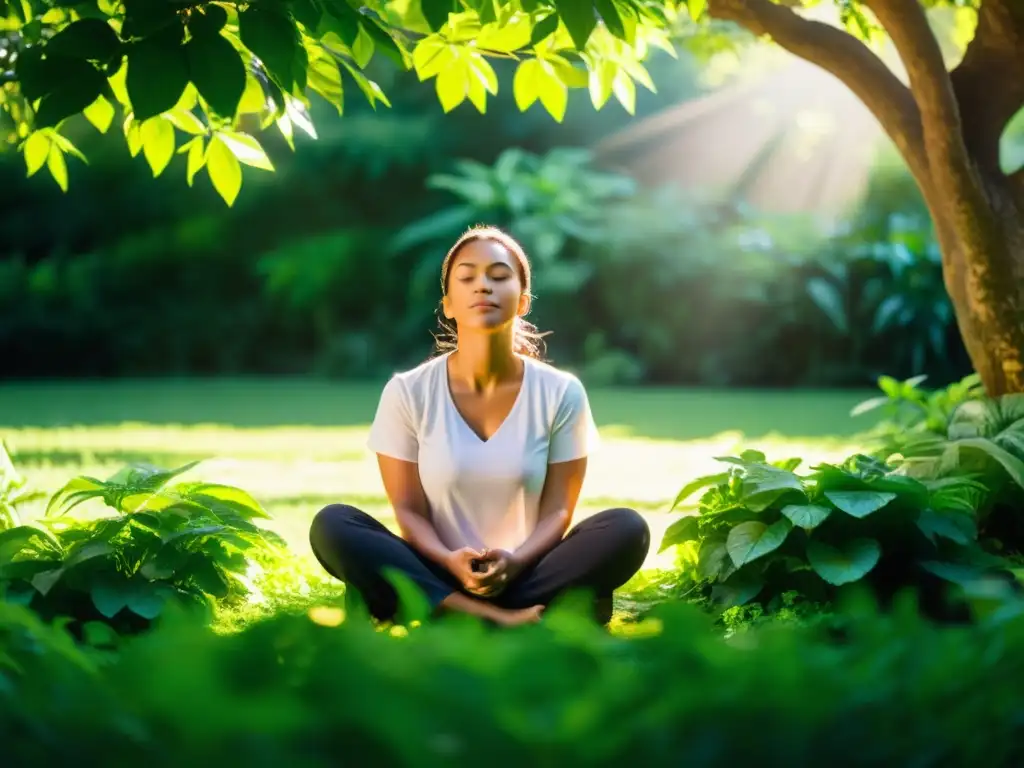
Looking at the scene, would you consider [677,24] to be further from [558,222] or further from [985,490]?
[558,222]

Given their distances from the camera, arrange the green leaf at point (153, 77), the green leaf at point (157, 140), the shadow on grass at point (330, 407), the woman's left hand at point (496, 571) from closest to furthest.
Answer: the green leaf at point (153, 77), the green leaf at point (157, 140), the woman's left hand at point (496, 571), the shadow on grass at point (330, 407)

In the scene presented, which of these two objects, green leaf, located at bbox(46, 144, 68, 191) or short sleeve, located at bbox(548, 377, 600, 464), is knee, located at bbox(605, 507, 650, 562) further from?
green leaf, located at bbox(46, 144, 68, 191)

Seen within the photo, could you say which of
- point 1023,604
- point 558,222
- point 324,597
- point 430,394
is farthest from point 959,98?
point 558,222

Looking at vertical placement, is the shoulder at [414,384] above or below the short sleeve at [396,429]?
above

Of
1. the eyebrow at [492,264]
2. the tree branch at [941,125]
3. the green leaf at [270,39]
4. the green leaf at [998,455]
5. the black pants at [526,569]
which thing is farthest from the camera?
the tree branch at [941,125]

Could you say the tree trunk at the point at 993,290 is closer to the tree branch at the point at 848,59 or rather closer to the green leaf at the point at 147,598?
the tree branch at the point at 848,59

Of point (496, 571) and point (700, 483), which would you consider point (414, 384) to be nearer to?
point (496, 571)

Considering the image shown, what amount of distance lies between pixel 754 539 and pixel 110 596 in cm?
193

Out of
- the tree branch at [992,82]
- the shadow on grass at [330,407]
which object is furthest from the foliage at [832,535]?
the shadow on grass at [330,407]

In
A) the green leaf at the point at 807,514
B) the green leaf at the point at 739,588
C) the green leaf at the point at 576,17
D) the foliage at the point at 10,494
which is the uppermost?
the green leaf at the point at 576,17

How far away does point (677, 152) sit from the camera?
938 inches

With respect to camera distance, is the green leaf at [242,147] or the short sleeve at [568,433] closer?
the green leaf at [242,147]

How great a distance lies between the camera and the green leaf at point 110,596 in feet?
12.1

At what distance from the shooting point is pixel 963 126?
5.70 meters
